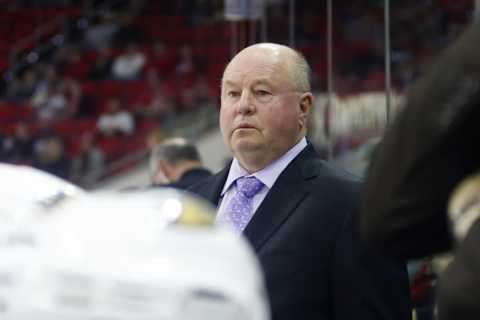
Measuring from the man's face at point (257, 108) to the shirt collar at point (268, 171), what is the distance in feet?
0.04

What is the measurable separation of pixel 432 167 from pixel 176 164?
4280 millimetres

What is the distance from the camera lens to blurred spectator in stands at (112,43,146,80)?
497 inches

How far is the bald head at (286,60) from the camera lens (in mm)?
2539

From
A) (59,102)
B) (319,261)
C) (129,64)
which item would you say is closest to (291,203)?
(319,261)

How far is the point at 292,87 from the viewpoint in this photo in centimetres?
260

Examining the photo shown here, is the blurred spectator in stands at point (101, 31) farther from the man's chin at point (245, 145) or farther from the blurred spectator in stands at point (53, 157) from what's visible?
the man's chin at point (245, 145)

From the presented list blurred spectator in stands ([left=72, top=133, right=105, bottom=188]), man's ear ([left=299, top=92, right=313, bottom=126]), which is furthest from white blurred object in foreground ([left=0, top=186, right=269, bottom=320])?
blurred spectator in stands ([left=72, top=133, right=105, bottom=188])

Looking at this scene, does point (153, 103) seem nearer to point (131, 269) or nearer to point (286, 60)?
point (286, 60)

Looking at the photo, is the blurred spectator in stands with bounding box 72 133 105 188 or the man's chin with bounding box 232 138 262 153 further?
the blurred spectator in stands with bounding box 72 133 105 188

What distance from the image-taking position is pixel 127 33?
13.5m

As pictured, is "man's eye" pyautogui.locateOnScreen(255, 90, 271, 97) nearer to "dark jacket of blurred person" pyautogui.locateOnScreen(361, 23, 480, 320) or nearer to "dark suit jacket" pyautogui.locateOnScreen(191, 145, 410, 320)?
"dark suit jacket" pyautogui.locateOnScreen(191, 145, 410, 320)

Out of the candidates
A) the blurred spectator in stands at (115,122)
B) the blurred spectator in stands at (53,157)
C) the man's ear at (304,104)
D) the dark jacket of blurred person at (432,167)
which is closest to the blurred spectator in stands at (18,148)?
the blurred spectator in stands at (53,157)

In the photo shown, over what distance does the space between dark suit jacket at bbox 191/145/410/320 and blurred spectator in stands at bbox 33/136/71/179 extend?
7.75 m

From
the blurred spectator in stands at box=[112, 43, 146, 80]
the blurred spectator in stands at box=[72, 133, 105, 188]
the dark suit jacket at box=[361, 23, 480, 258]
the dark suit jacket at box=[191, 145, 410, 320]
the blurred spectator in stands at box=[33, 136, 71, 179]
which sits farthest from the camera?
the blurred spectator in stands at box=[112, 43, 146, 80]
